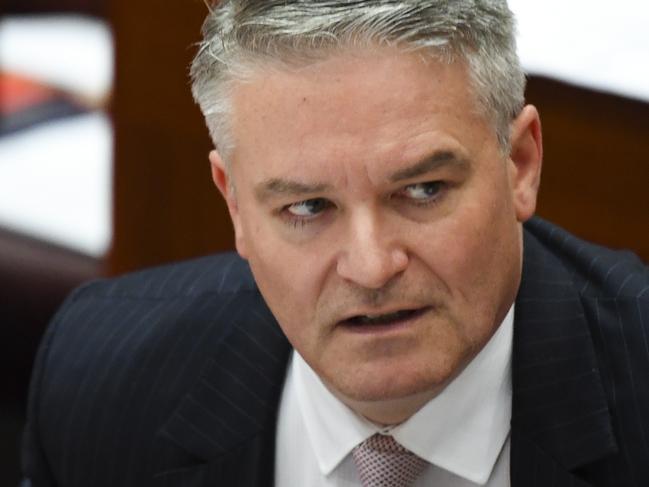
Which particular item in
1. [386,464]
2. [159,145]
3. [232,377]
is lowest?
[386,464]

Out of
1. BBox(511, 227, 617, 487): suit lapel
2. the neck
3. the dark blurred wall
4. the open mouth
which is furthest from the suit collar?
the dark blurred wall

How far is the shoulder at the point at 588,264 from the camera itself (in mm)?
1749

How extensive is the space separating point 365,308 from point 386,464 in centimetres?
25

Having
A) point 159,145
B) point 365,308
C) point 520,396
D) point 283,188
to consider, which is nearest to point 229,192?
point 283,188

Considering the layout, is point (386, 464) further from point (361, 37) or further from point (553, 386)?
point (361, 37)

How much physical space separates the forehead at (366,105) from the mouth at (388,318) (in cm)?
16

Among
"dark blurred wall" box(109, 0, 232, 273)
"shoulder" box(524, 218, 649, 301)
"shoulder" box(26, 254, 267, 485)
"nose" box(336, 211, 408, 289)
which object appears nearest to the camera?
"nose" box(336, 211, 408, 289)

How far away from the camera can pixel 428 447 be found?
167cm

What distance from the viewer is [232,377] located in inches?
71.9

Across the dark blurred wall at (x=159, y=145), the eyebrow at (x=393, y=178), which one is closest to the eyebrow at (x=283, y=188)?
the eyebrow at (x=393, y=178)

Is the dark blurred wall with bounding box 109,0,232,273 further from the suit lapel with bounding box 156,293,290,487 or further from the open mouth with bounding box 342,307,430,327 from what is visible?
the open mouth with bounding box 342,307,430,327

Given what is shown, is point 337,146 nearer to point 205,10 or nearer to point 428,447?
point 428,447

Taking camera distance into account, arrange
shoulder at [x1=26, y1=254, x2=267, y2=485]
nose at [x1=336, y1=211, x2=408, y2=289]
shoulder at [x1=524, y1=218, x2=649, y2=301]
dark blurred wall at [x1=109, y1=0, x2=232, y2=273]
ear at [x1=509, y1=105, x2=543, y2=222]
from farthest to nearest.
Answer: dark blurred wall at [x1=109, y1=0, x2=232, y2=273], shoulder at [x1=26, y1=254, x2=267, y2=485], shoulder at [x1=524, y1=218, x2=649, y2=301], ear at [x1=509, y1=105, x2=543, y2=222], nose at [x1=336, y1=211, x2=408, y2=289]

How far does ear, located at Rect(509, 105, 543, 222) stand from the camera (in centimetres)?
162
